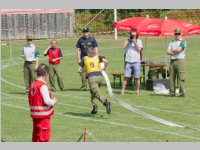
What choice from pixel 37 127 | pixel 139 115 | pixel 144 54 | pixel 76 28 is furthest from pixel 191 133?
pixel 76 28

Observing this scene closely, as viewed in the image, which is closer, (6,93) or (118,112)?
(118,112)

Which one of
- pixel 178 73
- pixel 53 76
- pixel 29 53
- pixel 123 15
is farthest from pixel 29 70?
pixel 123 15

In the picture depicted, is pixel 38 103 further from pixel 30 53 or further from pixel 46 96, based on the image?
pixel 30 53

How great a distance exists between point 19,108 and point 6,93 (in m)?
3.42

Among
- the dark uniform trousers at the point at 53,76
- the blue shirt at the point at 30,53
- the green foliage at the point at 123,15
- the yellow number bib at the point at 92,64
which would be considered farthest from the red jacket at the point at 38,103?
the green foliage at the point at 123,15

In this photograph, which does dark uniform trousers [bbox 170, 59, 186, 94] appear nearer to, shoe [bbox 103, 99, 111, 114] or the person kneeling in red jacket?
shoe [bbox 103, 99, 111, 114]

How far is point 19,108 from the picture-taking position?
20359 millimetres

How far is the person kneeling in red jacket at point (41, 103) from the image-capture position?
1296 centimetres

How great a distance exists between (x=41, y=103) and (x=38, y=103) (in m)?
0.05

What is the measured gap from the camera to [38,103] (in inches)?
514

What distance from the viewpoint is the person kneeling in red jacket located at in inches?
510

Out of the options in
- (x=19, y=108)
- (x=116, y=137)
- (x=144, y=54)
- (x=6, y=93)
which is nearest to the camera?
(x=116, y=137)

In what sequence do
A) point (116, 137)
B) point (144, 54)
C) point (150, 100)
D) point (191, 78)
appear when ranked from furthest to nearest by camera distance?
point (144, 54) → point (191, 78) → point (150, 100) → point (116, 137)

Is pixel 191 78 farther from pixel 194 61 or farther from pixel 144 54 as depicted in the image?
pixel 144 54
